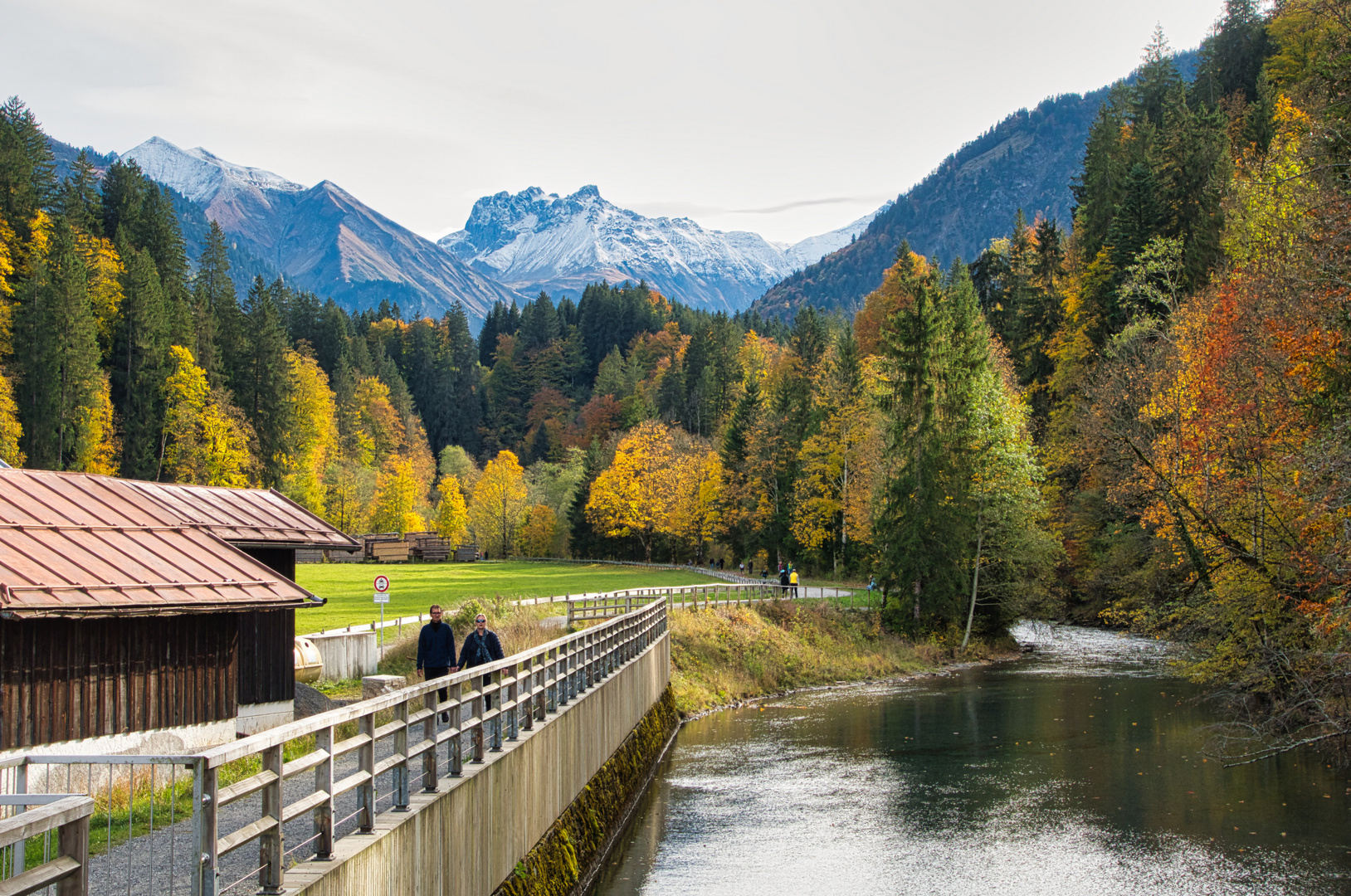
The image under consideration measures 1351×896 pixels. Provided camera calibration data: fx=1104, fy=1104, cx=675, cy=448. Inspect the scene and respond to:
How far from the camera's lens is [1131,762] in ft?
78.1

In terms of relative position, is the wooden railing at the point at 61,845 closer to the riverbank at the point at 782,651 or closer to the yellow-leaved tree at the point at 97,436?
the riverbank at the point at 782,651

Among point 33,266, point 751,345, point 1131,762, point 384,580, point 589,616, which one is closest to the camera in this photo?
point 1131,762

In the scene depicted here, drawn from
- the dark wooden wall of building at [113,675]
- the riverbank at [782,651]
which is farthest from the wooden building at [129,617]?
the riverbank at [782,651]

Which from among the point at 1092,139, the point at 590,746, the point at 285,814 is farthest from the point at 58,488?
the point at 1092,139

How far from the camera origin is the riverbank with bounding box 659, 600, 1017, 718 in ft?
121

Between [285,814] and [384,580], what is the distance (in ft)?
85.5

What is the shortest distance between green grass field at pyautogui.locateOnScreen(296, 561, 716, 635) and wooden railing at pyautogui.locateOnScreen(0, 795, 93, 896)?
111 ft

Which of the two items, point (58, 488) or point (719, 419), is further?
point (719, 419)

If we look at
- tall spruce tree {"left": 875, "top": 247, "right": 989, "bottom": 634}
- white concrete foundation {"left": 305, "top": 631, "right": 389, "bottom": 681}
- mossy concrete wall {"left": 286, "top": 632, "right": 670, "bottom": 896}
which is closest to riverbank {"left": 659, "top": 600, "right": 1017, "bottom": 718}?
tall spruce tree {"left": 875, "top": 247, "right": 989, "bottom": 634}

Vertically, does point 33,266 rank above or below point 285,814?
above

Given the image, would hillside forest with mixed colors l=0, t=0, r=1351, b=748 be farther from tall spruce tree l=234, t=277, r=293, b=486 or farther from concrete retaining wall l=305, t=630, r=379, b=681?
concrete retaining wall l=305, t=630, r=379, b=681

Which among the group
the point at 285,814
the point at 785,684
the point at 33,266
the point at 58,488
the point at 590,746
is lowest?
the point at 785,684

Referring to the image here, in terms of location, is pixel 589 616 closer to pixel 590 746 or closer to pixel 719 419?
pixel 590 746

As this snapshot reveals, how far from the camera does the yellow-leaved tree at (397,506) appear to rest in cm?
9988
